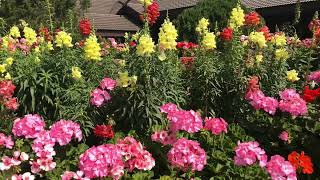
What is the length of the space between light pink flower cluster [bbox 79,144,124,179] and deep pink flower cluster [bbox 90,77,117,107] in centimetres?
150

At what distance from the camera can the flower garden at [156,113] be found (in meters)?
3.93

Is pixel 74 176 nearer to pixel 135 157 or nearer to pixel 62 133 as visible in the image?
pixel 135 157

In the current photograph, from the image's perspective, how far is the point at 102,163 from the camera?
12.0 ft

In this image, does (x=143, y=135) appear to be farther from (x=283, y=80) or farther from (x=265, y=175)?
(x=283, y=80)

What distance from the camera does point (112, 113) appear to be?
5.40m

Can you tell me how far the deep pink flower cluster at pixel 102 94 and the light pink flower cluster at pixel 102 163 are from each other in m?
1.50

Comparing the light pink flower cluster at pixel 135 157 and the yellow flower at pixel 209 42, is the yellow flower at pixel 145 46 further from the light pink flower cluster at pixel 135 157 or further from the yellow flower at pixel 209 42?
the light pink flower cluster at pixel 135 157

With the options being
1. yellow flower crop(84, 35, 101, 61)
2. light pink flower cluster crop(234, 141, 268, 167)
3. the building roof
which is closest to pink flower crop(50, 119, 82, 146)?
yellow flower crop(84, 35, 101, 61)

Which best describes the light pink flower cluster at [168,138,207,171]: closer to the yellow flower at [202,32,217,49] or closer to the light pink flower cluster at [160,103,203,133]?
the light pink flower cluster at [160,103,203,133]

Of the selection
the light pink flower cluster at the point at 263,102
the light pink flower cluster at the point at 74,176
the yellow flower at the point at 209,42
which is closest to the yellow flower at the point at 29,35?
the yellow flower at the point at 209,42

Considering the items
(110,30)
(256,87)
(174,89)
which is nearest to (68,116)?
(174,89)

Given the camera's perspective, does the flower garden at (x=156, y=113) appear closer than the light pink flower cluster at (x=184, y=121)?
Yes

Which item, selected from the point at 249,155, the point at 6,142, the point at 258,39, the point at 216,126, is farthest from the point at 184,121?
the point at 258,39

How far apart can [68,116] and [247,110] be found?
2.13 m
